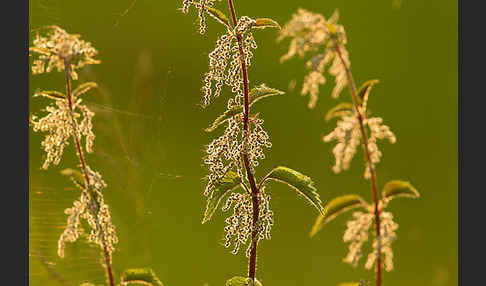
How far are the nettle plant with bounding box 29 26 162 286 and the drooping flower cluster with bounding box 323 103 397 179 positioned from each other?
49 centimetres

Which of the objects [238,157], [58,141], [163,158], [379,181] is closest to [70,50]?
[58,141]

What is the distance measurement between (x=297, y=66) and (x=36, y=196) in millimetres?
675

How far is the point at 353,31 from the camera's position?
4.17ft

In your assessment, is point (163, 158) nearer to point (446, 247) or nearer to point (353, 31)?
point (353, 31)

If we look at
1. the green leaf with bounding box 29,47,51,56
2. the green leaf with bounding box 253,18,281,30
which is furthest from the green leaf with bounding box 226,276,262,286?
the green leaf with bounding box 29,47,51,56

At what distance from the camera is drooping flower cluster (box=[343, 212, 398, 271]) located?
3.90 ft

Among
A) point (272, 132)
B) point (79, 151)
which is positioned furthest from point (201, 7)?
point (79, 151)

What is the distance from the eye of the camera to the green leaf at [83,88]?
1.29 m

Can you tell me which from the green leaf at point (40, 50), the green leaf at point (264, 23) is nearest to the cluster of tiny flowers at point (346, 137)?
the green leaf at point (264, 23)

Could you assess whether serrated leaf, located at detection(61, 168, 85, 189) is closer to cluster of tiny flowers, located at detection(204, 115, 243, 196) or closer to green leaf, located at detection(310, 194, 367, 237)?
cluster of tiny flowers, located at detection(204, 115, 243, 196)

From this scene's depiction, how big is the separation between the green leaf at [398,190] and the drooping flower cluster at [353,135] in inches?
2.5

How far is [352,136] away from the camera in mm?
1172

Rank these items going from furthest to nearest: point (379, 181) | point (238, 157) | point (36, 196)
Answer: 1. point (36, 196)
2. point (379, 181)
3. point (238, 157)

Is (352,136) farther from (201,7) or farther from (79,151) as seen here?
(79,151)
